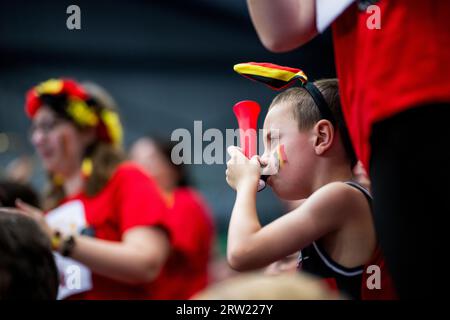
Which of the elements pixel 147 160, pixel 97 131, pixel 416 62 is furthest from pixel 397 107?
pixel 147 160

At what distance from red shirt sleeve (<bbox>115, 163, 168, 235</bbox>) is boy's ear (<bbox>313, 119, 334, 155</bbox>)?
946 millimetres

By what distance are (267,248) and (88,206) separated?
109 centimetres

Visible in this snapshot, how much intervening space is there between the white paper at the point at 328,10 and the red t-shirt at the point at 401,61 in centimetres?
4

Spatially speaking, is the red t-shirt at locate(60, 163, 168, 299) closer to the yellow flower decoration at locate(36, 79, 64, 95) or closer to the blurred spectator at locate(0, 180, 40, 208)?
the blurred spectator at locate(0, 180, 40, 208)

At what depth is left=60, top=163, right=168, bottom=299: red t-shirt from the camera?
2059mm

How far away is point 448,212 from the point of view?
0.94 m

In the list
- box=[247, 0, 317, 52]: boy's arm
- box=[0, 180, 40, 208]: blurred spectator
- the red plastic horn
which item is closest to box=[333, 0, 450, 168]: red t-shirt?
box=[247, 0, 317, 52]: boy's arm

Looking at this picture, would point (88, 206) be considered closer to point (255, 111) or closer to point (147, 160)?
point (255, 111)

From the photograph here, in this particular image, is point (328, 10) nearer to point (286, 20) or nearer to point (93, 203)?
point (286, 20)

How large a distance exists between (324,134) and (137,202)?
0.98m

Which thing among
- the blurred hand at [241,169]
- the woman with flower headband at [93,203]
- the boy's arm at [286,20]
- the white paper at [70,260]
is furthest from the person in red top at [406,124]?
the white paper at [70,260]

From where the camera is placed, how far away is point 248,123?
1238 mm

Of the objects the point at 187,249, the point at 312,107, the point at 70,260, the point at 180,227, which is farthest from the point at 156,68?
the point at 312,107

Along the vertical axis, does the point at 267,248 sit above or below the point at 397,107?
below
